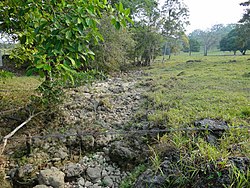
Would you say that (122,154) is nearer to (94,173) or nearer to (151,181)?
(94,173)

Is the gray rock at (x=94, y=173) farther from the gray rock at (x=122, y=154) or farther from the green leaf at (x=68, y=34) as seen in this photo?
the green leaf at (x=68, y=34)

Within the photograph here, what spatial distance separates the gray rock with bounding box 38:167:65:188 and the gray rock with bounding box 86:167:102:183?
0.43 m

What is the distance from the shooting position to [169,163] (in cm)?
245

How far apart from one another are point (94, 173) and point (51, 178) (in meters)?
0.69

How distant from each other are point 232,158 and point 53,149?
10.0 ft

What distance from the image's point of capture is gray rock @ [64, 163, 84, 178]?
119 inches

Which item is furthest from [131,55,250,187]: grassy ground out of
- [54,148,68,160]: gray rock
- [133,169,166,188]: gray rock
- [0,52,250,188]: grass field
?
[54,148,68,160]: gray rock

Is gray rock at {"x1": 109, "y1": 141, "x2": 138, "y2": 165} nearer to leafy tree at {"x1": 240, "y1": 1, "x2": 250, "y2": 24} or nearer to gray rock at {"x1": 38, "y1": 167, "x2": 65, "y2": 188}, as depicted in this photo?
gray rock at {"x1": 38, "y1": 167, "x2": 65, "y2": 188}

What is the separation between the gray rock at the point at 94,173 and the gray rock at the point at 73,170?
0.44 ft

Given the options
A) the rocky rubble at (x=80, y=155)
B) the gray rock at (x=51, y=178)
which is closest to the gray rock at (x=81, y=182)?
the rocky rubble at (x=80, y=155)

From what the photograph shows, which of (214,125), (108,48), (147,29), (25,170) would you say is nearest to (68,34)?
(25,170)

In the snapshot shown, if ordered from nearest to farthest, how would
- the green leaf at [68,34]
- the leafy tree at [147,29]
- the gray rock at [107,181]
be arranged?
the green leaf at [68,34]
the gray rock at [107,181]
the leafy tree at [147,29]

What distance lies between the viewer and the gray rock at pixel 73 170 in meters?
3.01

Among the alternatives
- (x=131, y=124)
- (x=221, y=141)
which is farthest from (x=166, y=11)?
(x=221, y=141)
